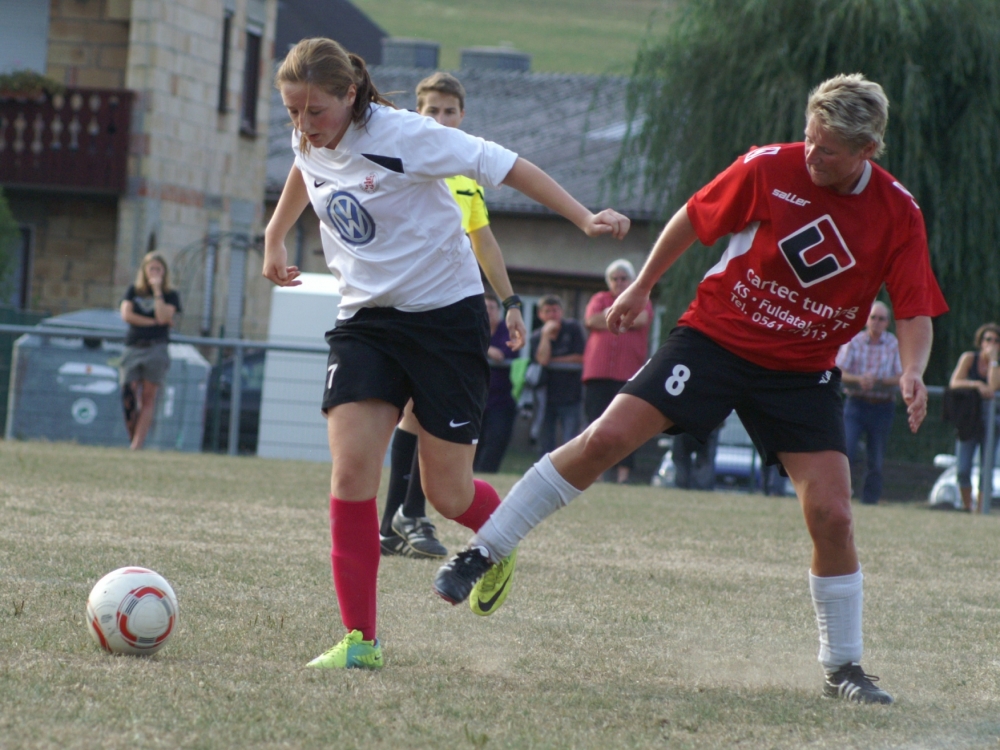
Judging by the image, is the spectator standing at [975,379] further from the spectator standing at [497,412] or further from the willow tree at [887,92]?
the willow tree at [887,92]

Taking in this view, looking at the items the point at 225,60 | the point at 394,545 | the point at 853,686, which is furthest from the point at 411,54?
the point at 853,686

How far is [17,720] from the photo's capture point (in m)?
3.35

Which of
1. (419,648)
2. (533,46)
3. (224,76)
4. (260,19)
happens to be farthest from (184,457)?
(533,46)

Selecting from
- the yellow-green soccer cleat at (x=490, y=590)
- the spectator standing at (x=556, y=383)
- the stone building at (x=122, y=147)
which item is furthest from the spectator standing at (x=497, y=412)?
the stone building at (x=122, y=147)

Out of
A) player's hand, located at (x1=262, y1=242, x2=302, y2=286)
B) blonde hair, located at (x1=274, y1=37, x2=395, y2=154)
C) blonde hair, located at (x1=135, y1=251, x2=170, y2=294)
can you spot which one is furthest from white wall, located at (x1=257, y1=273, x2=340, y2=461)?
blonde hair, located at (x1=274, y1=37, x2=395, y2=154)

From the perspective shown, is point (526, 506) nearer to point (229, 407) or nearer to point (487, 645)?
point (487, 645)

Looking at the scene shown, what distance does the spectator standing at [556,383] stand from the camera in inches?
583

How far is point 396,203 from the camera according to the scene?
438 centimetres

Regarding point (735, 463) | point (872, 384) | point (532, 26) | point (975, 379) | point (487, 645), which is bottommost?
point (735, 463)

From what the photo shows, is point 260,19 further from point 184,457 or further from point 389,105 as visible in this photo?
point 389,105

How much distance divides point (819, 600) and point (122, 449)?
11397mm

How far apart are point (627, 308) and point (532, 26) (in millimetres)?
117978

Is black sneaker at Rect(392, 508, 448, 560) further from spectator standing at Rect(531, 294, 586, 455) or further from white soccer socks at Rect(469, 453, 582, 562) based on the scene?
spectator standing at Rect(531, 294, 586, 455)

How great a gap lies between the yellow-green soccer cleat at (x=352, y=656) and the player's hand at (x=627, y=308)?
1249 mm
